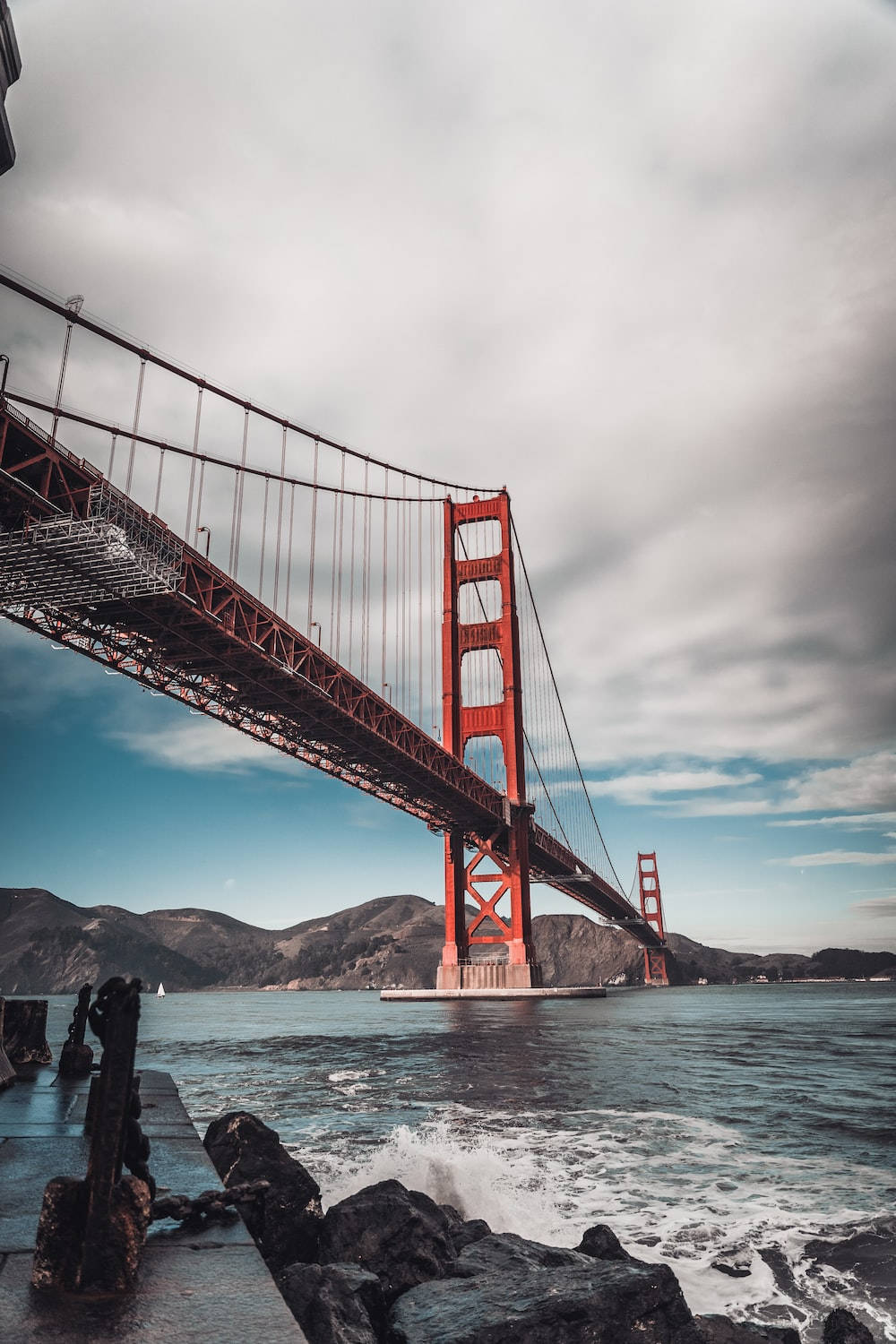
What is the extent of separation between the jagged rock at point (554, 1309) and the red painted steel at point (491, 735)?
3891 cm

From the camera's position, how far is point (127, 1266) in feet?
8.67

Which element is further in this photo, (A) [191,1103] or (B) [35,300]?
(B) [35,300]

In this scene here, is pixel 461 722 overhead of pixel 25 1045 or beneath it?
overhead

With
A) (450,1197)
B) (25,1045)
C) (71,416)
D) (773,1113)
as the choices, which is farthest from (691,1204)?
(71,416)

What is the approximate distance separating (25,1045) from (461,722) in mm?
40238

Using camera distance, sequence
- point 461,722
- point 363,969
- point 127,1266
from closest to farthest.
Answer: point 127,1266 → point 461,722 → point 363,969

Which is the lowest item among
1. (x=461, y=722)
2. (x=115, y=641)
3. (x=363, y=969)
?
(x=363, y=969)

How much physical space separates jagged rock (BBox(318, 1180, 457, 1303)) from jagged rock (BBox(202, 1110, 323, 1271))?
171mm

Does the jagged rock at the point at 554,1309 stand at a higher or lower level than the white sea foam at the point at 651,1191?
higher

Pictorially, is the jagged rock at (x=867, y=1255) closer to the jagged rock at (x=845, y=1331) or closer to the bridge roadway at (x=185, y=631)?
the jagged rock at (x=845, y=1331)

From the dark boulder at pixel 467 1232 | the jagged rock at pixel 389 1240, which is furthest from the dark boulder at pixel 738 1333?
the dark boulder at pixel 467 1232

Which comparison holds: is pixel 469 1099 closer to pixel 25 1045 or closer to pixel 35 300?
pixel 25 1045

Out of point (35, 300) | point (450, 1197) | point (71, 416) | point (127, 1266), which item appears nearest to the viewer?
point (127, 1266)

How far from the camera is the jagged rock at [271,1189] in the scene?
194 inches
